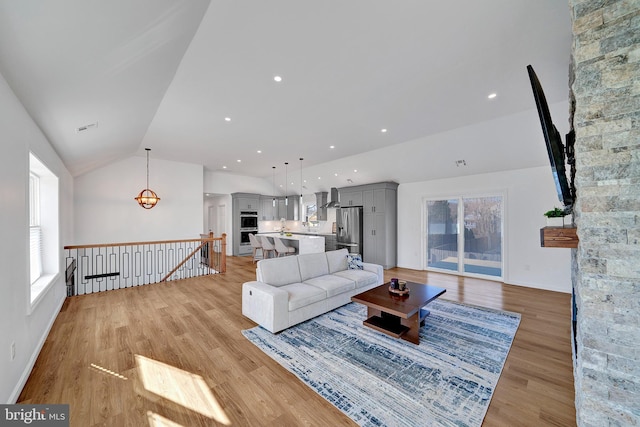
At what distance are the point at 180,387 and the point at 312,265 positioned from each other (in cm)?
247

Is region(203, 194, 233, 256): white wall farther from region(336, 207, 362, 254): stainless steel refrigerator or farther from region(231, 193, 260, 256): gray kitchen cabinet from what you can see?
region(336, 207, 362, 254): stainless steel refrigerator

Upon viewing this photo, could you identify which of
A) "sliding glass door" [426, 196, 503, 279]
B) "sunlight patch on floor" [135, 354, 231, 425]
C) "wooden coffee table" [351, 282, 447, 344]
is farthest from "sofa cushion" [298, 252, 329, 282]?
"sliding glass door" [426, 196, 503, 279]

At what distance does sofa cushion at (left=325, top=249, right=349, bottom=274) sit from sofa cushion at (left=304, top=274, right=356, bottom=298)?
0.36 meters

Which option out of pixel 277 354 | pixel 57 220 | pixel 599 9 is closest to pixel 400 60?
pixel 599 9

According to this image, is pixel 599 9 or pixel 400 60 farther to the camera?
pixel 400 60

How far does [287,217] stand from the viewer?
421 inches

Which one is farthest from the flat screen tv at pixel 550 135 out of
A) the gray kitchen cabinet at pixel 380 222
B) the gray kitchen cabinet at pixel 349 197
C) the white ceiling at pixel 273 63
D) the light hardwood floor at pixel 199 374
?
the gray kitchen cabinet at pixel 349 197

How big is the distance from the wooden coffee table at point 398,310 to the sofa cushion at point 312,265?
3.69 ft

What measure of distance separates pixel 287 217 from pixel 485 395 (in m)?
9.15

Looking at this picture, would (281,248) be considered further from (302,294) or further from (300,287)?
(302,294)

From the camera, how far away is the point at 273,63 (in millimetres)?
2621

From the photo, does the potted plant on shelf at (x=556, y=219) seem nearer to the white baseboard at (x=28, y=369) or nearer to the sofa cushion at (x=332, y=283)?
the sofa cushion at (x=332, y=283)

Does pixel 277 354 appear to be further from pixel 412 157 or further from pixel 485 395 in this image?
pixel 412 157

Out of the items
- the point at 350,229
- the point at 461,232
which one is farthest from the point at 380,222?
the point at 461,232
